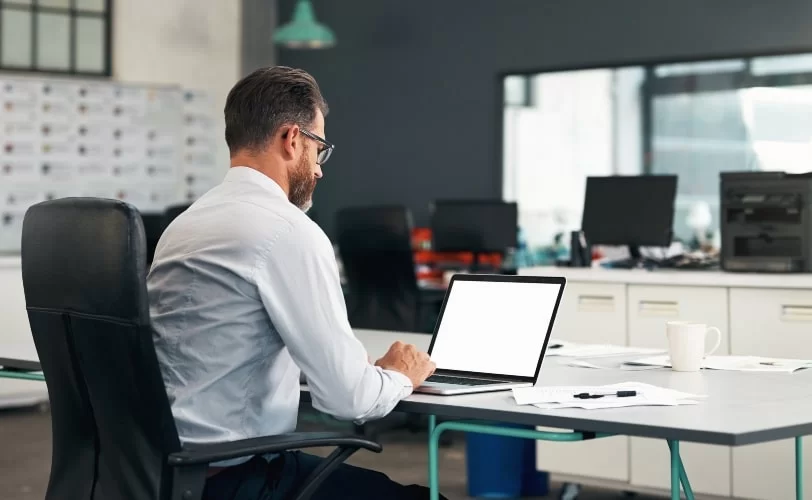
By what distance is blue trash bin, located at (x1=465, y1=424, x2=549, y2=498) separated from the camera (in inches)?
174

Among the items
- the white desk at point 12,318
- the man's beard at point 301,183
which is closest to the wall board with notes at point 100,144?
the white desk at point 12,318

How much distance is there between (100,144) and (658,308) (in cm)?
429

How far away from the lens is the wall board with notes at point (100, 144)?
22.9 ft

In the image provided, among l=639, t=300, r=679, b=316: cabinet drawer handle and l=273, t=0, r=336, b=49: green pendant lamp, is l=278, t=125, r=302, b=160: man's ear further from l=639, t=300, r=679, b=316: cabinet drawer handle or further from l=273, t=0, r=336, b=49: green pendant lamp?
l=273, t=0, r=336, b=49: green pendant lamp

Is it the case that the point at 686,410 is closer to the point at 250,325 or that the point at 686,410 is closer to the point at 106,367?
the point at 250,325

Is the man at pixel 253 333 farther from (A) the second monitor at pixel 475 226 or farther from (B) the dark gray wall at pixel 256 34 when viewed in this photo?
(B) the dark gray wall at pixel 256 34

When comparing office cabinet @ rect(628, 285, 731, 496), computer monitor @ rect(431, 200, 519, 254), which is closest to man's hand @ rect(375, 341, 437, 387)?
office cabinet @ rect(628, 285, 731, 496)

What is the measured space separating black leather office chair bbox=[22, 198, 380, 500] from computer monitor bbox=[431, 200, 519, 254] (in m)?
4.32

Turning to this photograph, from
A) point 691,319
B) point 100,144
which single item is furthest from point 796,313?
point 100,144

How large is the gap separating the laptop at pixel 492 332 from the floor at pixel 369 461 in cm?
204

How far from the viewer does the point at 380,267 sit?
5.85 metres

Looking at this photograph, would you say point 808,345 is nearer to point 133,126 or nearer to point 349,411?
point 349,411

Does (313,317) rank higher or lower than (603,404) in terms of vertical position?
higher

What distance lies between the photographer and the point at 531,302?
249 cm
